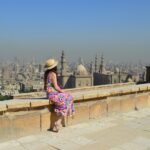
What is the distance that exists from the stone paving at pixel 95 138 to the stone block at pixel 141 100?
38.5 inches

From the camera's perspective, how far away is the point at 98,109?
505 cm

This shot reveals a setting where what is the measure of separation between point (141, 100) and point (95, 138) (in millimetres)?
2341

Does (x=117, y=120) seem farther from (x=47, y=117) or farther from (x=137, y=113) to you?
(x=47, y=117)

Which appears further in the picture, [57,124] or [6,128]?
[57,124]

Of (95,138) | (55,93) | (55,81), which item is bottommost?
(95,138)

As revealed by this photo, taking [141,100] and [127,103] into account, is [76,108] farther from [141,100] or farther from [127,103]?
[141,100]

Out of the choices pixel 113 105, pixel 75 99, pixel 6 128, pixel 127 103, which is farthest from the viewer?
pixel 127 103

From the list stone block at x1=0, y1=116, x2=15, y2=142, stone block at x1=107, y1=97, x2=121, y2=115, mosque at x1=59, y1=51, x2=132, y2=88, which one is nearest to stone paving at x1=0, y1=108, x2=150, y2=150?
stone block at x1=0, y1=116, x2=15, y2=142

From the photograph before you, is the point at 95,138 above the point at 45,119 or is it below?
below

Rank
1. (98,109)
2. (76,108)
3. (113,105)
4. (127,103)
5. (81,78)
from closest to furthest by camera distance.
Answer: (76,108)
(98,109)
(113,105)
(127,103)
(81,78)

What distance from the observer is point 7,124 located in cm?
376

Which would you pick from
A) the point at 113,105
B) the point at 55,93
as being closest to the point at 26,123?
the point at 55,93

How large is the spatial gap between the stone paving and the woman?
0.26m

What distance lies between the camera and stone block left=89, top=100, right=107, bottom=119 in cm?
491
